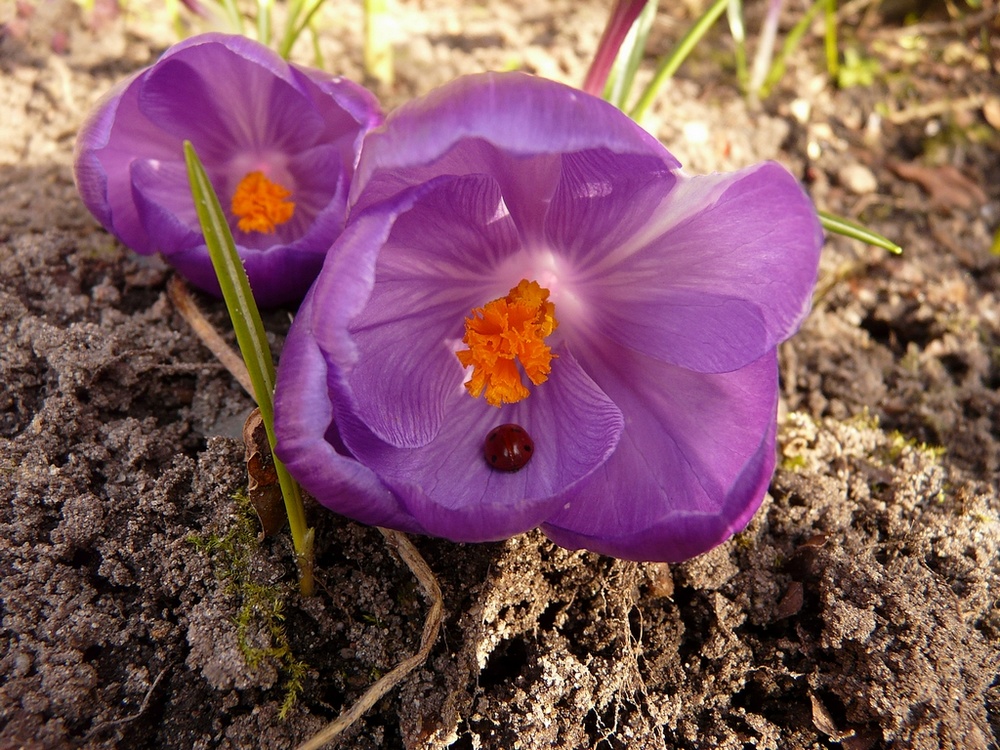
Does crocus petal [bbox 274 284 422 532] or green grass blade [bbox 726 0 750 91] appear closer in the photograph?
crocus petal [bbox 274 284 422 532]

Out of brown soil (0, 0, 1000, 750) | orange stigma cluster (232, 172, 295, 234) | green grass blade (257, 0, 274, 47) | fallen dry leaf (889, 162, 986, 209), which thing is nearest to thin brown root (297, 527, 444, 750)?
brown soil (0, 0, 1000, 750)

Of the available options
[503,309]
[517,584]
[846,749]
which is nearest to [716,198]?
[503,309]

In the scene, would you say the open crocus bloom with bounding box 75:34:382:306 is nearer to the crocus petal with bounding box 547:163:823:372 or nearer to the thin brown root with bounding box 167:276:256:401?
the thin brown root with bounding box 167:276:256:401

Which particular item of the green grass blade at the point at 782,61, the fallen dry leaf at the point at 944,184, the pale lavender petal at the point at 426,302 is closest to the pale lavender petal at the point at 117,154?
the pale lavender petal at the point at 426,302

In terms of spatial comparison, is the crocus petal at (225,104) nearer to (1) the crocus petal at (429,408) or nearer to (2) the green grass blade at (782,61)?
(1) the crocus petal at (429,408)

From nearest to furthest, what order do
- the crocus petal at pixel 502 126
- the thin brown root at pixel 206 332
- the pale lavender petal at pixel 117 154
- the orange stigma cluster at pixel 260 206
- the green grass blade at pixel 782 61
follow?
1. the crocus petal at pixel 502 126
2. the pale lavender petal at pixel 117 154
3. the thin brown root at pixel 206 332
4. the orange stigma cluster at pixel 260 206
5. the green grass blade at pixel 782 61

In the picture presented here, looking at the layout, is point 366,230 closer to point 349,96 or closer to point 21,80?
point 349,96

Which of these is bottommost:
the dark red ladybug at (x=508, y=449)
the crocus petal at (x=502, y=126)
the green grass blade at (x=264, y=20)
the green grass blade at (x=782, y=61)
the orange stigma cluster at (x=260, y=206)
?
the dark red ladybug at (x=508, y=449)
